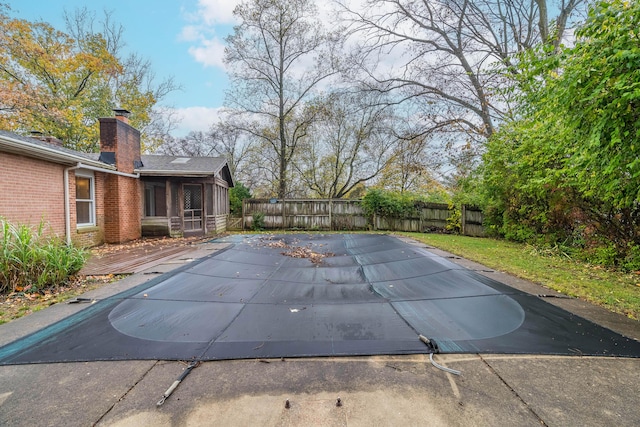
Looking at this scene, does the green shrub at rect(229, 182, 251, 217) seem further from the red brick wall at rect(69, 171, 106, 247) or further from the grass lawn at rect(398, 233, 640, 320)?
the grass lawn at rect(398, 233, 640, 320)

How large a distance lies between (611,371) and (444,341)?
1.12 m

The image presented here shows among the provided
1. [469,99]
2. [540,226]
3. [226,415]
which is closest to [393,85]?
[469,99]

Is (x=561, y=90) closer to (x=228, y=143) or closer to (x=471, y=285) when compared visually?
(x=471, y=285)

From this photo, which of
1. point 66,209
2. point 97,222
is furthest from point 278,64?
point 66,209

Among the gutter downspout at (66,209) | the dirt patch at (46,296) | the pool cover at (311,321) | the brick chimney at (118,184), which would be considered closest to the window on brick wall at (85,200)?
the brick chimney at (118,184)

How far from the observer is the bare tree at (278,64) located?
15.2 metres

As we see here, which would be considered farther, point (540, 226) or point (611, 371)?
point (540, 226)

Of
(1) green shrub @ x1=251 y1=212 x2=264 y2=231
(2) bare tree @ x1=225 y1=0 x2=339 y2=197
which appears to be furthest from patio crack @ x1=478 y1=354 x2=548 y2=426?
(2) bare tree @ x1=225 y1=0 x2=339 y2=197

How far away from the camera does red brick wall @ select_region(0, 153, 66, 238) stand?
5383mm

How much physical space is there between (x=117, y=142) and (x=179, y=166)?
2220mm

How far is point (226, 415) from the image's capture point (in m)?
1.62

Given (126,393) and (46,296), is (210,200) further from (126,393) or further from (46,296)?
(126,393)

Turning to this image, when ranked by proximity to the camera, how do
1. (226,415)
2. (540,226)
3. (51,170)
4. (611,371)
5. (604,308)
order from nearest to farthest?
(226,415) < (611,371) < (604,308) < (51,170) < (540,226)

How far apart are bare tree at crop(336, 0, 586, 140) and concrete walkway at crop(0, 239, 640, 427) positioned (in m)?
12.7
